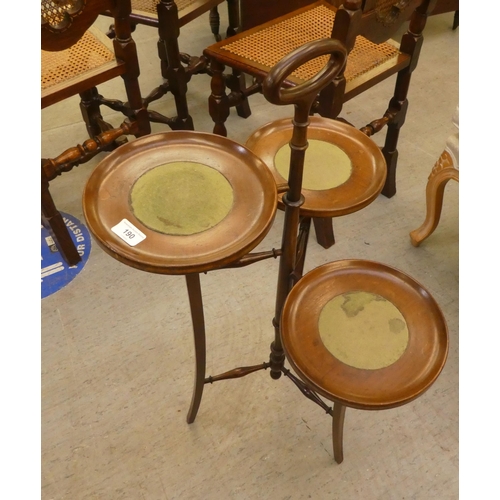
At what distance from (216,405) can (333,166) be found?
0.88 meters

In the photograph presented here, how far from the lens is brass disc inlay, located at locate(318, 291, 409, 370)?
39.2 inches

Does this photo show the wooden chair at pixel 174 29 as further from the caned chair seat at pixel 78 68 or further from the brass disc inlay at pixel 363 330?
the brass disc inlay at pixel 363 330

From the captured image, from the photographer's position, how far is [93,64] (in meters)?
1.72

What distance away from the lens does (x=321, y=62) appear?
6.06 ft

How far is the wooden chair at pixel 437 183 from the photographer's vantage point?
70.9 inches

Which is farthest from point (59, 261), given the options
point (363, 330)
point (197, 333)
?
point (363, 330)

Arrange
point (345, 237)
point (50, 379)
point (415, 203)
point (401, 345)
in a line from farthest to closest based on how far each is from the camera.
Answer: point (415, 203)
point (345, 237)
point (50, 379)
point (401, 345)

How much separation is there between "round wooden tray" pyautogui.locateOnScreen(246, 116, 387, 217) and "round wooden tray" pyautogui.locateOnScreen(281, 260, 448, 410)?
134mm

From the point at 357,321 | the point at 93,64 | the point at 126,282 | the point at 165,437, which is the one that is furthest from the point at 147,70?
the point at 357,321

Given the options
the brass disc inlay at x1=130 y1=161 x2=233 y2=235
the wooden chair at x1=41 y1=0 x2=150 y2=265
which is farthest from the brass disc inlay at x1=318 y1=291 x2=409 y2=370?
the wooden chair at x1=41 y1=0 x2=150 y2=265

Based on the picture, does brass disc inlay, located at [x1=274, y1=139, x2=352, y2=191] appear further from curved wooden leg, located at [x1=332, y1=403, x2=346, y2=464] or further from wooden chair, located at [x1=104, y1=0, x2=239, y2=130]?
wooden chair, located at [x1=104, y1=0, x2=239, y2=130]

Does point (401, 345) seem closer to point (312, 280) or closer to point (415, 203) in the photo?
point (312, 280)

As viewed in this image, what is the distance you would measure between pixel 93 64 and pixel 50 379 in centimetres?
107

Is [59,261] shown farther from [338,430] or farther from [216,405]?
[338,430]
